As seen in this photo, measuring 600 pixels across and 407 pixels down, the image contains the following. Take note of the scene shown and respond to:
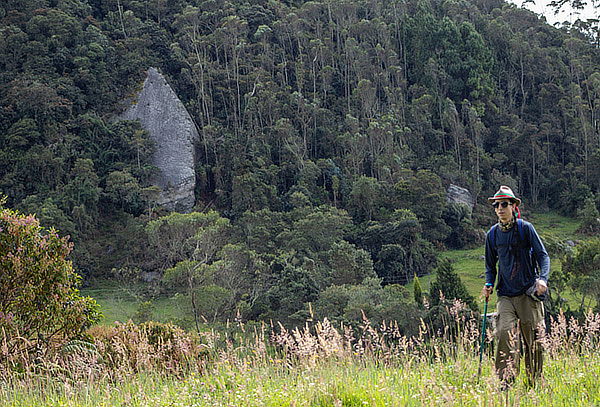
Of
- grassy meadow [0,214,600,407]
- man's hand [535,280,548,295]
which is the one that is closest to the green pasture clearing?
grassy meadow [0,214,600,407]

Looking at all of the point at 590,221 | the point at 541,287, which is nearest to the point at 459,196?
the point at 590,221

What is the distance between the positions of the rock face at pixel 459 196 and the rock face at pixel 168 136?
18.3 m

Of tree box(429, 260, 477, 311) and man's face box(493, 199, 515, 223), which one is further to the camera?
tree box(429, 260, 477, 311)

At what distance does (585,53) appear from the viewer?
56.0 meters

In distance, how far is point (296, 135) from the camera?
4062 centimetres

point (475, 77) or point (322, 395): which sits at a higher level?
point (475, 77)

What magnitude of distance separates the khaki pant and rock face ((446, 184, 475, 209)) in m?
36.8

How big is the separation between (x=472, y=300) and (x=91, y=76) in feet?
98.2

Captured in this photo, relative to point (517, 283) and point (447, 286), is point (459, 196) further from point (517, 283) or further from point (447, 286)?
point (517, 283)

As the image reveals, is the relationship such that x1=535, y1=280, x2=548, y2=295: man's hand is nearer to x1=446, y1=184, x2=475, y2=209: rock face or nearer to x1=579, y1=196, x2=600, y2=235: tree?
x1=446, y1=184, x2=475, y2=209: rock face

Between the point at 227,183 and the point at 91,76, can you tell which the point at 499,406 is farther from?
the point at 91,76

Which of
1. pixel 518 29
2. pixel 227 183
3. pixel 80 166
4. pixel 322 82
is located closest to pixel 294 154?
pixel 227 183

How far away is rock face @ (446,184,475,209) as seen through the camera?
40116 mm

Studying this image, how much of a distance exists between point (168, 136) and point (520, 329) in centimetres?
3719
